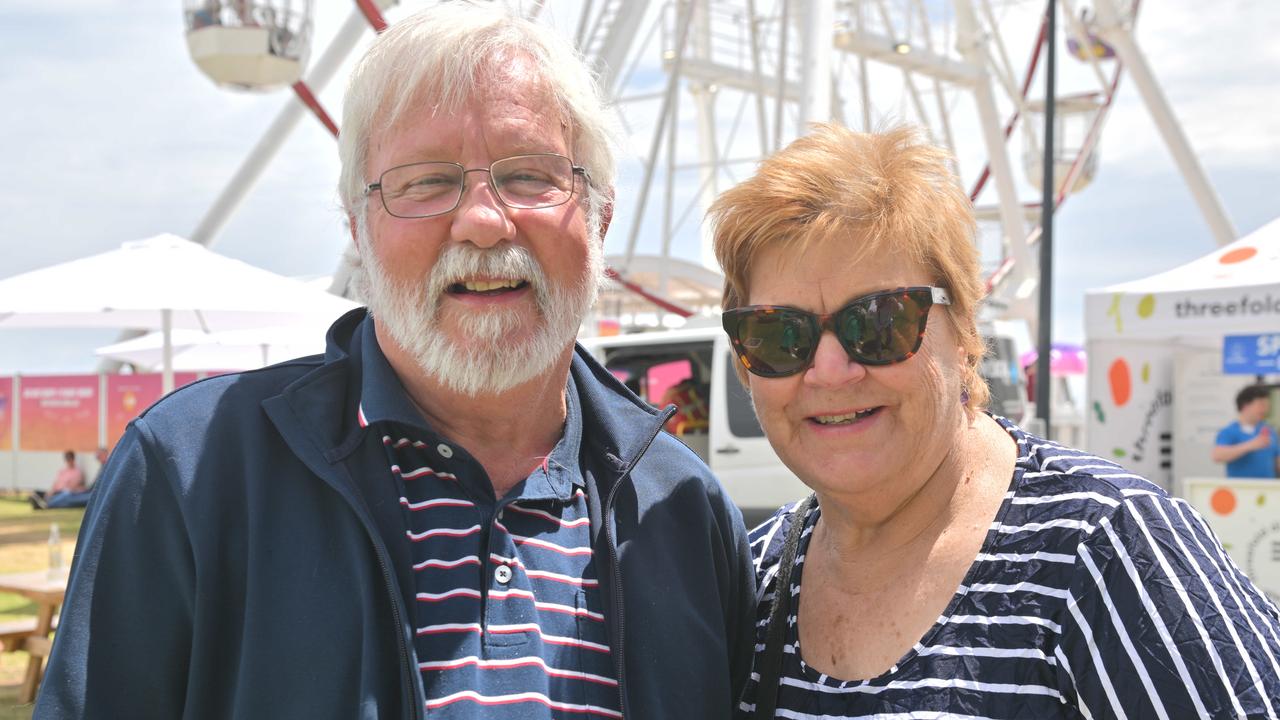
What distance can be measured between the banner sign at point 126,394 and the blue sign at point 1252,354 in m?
14.6

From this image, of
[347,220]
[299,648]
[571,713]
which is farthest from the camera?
[347,220]

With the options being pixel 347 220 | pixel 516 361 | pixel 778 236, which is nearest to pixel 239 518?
pixel 516 361

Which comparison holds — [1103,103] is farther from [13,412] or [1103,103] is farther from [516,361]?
[516,361]

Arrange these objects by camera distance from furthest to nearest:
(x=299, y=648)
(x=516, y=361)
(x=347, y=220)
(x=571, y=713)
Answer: (x=347, y=220) < (x=516, y=361) < (x=571, y=713) < (x=299, y=648)

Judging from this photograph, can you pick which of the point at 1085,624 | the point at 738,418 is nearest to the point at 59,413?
the point at 738,418

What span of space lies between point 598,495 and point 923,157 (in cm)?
85

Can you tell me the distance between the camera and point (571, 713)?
6.24ft

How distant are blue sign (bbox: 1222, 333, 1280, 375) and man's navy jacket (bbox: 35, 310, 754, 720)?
6.19 metres

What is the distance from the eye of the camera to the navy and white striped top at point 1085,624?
1.60 m

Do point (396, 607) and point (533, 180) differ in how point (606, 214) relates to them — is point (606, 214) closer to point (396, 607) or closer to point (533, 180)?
point (533, 180)

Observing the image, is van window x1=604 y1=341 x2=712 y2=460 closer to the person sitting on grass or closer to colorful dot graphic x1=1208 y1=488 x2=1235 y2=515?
colorful dot graphic x1=1208 y1=488 x2=1235 y2=515

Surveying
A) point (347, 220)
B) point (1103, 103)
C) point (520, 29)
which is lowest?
point (347, 220)

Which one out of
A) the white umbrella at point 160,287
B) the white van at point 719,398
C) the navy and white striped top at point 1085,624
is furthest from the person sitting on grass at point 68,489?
the navy and white striped top at point 1085,624

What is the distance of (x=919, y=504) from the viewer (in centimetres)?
204
